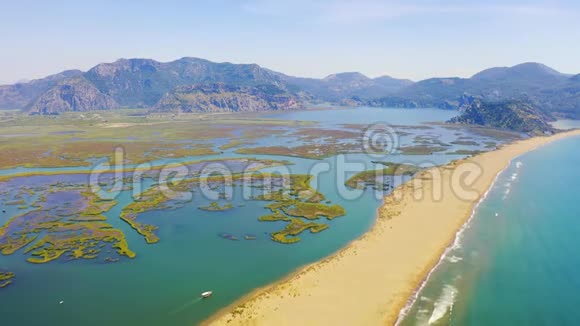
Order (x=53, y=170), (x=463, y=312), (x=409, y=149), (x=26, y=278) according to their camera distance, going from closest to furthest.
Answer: (x=463, y=312)
(x=26, y=278)
(x=53, y=170)
(x=409, y=149)

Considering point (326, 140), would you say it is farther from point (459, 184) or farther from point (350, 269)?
point (350, 269)

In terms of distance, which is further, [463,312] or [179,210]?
[179,210]

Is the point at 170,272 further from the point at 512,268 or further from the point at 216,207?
the point at 512,268

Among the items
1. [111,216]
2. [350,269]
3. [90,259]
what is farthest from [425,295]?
[111,216]
